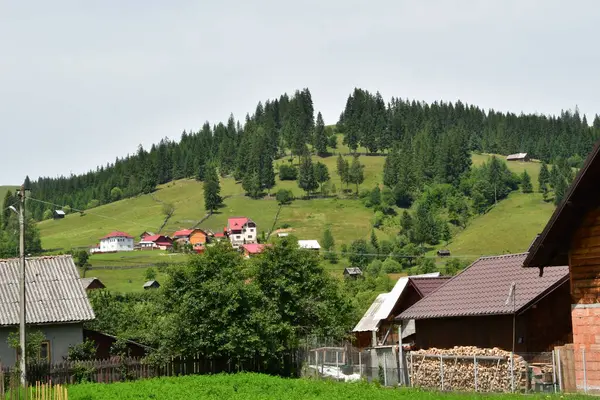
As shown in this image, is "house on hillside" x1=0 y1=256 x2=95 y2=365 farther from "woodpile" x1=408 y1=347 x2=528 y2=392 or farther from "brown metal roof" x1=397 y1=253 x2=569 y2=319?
"woodpile" x1=408 y1=347 x2=528 y2=392

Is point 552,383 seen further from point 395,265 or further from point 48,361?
point 395,265

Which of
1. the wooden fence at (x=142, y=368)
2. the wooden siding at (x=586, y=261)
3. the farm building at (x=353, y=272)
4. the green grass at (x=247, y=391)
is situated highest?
the wooden siding at (x=586, y=261)

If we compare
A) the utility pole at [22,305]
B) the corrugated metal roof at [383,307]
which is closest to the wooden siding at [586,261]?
the utility pole at [22,305]

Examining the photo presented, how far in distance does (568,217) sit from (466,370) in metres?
12.2

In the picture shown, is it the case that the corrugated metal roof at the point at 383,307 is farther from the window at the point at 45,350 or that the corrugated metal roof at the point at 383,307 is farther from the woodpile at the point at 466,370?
the window at the point at 45,350

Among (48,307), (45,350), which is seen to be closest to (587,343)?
(45,350)

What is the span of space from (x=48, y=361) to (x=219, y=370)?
8.94 meters

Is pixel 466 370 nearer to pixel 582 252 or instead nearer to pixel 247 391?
pixel 247 391

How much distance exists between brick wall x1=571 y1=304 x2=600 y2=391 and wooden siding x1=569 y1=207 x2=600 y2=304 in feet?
0.90

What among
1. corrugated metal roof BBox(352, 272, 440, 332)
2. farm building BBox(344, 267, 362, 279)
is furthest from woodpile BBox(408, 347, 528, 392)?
farm building BBox(344, 267, 362, 279)

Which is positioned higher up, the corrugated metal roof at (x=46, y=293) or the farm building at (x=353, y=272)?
the corrugated metal roof at (x=46, y=293)

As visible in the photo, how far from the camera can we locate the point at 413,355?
38.0 metres

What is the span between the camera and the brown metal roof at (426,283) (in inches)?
1938

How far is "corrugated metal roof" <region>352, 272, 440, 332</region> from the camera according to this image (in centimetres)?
5322
